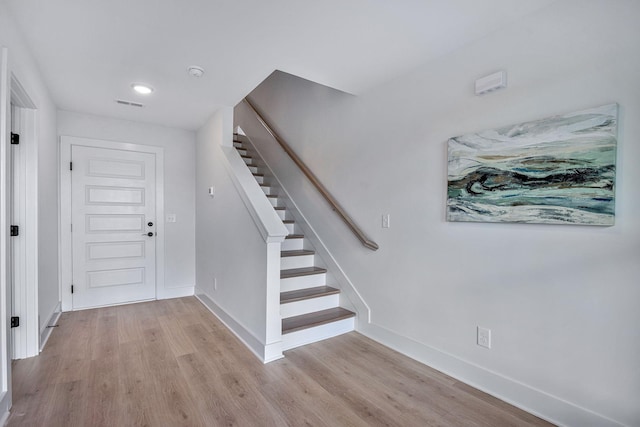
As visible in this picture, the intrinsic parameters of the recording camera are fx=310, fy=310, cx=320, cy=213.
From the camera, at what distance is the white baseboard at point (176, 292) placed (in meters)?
3.98

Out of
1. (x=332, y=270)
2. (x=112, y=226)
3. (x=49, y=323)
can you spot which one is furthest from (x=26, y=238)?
(x=332, y=270)

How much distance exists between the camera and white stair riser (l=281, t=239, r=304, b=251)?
3502mm

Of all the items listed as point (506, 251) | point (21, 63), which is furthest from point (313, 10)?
point (21, 63)

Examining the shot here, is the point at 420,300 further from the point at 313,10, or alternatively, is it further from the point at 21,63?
the point at 21,63

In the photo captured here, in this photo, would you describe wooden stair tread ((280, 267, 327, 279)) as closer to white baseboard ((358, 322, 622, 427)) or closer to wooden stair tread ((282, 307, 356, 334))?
wooden stair tread ((282, 307, 356, 334))

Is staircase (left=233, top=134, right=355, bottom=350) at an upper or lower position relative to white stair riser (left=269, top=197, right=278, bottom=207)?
lower

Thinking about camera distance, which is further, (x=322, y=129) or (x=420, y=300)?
(x=322, y=129)

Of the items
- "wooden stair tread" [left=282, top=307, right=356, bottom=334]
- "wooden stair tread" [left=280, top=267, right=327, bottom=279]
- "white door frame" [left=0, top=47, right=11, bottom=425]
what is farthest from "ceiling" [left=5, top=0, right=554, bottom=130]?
"wooden stair tread" [left=282, top=307, right=356, bottom=334]

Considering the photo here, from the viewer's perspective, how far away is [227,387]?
2023 mm

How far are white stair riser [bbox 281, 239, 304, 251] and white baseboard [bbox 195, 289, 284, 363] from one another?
0.92m

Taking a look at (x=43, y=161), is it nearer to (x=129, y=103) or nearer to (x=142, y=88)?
(x=129, y=103)

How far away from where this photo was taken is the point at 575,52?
1592mm

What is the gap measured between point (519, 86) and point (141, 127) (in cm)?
398

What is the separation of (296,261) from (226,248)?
732mm
